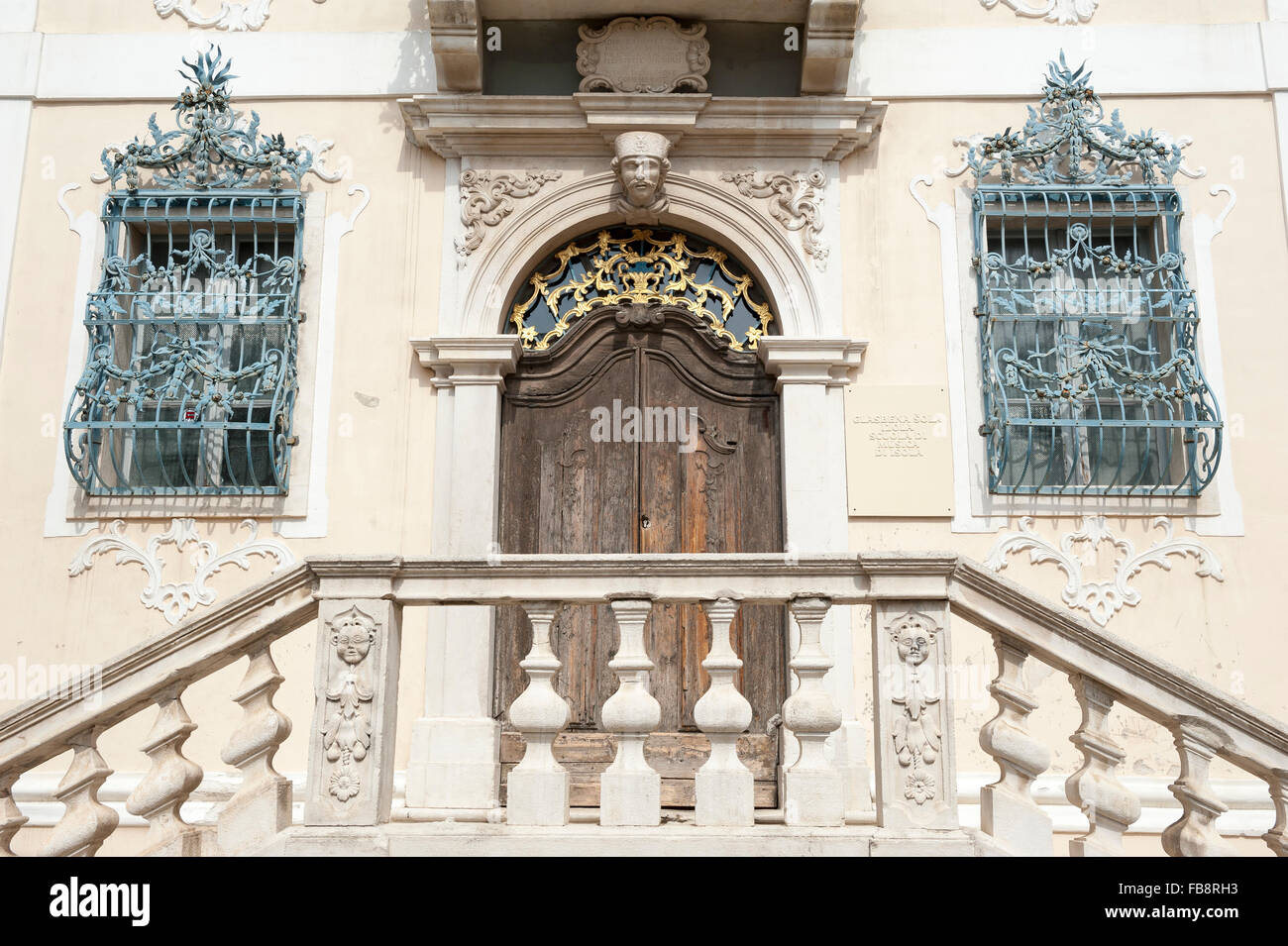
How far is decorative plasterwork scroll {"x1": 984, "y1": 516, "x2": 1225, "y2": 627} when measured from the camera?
5816 millimetres

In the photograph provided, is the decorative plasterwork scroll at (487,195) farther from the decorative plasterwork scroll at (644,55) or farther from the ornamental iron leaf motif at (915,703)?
the ornamental iron leaf motif at (915,703)

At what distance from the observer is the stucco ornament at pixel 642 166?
20.2 ft

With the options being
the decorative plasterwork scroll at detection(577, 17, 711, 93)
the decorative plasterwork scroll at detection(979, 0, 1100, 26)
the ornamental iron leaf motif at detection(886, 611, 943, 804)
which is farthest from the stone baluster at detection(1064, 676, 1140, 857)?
the decorative plasterwork scroll at detection(979, 0, 1100, 26)

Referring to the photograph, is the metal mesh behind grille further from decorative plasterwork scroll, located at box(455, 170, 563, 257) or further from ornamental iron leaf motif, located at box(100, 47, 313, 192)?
decorative plasterwork scroll, located at box(455, 170, 563, 257)

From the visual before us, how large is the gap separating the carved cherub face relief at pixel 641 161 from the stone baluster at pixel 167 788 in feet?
11.5

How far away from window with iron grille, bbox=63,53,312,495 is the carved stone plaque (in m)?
2.92

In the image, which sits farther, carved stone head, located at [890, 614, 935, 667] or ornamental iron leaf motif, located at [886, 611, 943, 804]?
carved stone head, located at [890, 614, 935, 667]

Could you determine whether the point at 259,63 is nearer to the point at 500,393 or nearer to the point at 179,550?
the point at 500,393

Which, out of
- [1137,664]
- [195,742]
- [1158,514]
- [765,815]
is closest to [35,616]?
[195,742]

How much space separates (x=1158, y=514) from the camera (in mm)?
5898

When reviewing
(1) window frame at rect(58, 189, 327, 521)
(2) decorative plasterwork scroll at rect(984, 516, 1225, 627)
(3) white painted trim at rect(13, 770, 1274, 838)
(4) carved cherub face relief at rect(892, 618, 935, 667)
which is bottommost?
(3) white painted trim at rect(13, 770, 1274, 838)

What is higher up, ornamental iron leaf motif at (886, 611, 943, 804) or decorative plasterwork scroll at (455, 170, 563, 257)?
decorative plasterwork scroll at (455, 170, 563, 257)

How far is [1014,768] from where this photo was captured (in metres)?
3.79

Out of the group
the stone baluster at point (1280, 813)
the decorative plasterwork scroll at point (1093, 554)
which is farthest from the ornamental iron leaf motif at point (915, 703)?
the decorative plasterwork scroll at point (1093, 554)
